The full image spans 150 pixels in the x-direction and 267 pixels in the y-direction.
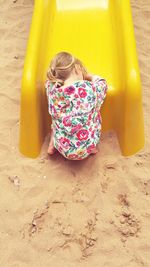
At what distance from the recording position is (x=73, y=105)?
2678 mm

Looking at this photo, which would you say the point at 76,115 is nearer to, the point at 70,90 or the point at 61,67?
the point at 70,90

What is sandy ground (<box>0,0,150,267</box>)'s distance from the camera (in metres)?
2.44

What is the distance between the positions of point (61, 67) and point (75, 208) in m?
0.81

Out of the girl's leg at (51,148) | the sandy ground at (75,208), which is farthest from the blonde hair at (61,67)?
the sandy ground at (75,208)

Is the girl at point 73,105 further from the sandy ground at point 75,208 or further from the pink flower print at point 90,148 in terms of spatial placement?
the sandy ground at point 75,208

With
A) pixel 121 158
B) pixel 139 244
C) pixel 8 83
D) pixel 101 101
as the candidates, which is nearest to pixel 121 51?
pixel 101 101

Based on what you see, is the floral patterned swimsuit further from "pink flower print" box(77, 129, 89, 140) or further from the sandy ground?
the sandy ground

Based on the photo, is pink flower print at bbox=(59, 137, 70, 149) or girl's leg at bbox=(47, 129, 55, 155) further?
girl's leg at bbox=(47, 129, 55, 155)

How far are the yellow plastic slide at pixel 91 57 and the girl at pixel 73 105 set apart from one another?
142 millimetres

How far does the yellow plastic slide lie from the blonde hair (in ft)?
0.61

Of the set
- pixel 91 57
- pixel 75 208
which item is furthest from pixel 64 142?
pixel 91 57

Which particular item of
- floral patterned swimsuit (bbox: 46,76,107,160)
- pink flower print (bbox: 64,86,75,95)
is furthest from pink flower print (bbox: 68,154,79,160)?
pink flower print (bbox: 64,86,75,95)

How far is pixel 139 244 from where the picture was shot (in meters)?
2.45

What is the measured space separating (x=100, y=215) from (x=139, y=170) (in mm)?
397
